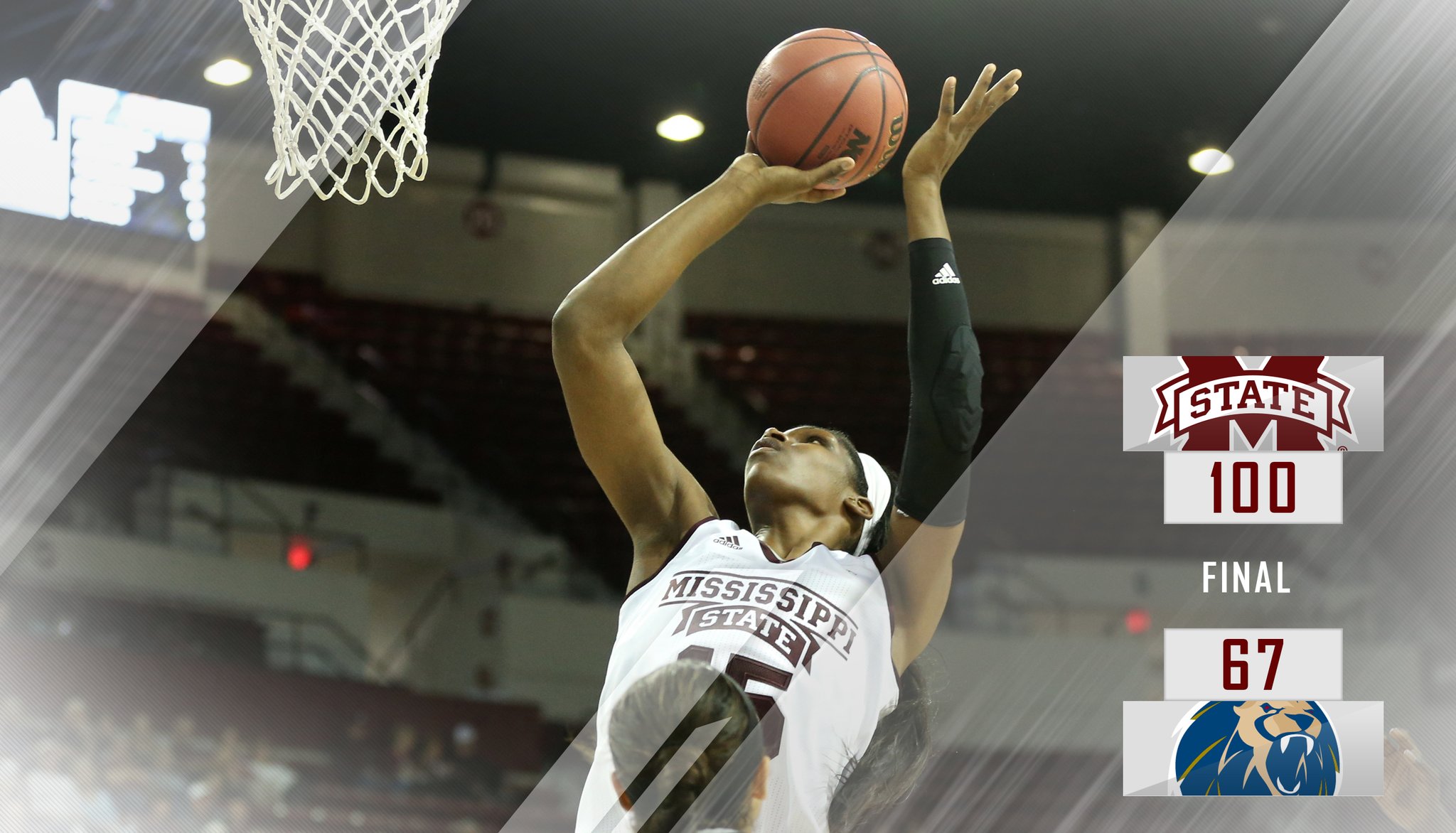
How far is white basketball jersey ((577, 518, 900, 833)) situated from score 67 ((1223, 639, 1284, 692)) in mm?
2875

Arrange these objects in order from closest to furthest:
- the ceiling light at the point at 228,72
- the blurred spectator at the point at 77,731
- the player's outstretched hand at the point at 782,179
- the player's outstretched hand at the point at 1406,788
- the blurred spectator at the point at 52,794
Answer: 1. the player's outstretched hand at the point at 782,179
2. the player's outstretched hand at the point at 1406,788
3. the blurred spectator at the point at 52,794
4. the blurred spectator at the point at 77,731
5. the ceiling light at the point at 228,72

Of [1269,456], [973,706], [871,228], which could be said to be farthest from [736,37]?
[973,706]

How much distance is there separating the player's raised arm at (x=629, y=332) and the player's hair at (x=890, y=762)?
1.42ft

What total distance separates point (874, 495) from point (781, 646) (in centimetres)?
35

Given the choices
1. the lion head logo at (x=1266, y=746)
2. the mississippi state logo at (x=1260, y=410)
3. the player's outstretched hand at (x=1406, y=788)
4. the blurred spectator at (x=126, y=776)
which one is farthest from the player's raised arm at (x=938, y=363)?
the blurred spectator at (x=126, y=776)

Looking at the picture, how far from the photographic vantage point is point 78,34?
6.14 m

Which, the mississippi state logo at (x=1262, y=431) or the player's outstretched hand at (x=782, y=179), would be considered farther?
the mississippi state logo at (x=1262, y=431)

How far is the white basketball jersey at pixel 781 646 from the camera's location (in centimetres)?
194

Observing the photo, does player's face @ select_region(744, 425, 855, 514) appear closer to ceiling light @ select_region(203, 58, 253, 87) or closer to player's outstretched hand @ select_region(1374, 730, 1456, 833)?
player's outstretched hand @ select_region(1374, 730, 1456, 833)

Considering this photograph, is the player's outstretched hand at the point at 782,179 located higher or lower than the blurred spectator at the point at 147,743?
lower

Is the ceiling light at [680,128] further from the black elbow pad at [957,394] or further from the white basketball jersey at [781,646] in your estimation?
the black elbow pad at [957,394]

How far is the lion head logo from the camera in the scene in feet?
14.5

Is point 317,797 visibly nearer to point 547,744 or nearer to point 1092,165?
point 547,744

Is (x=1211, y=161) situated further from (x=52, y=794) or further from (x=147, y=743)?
(x=52, y=794)
